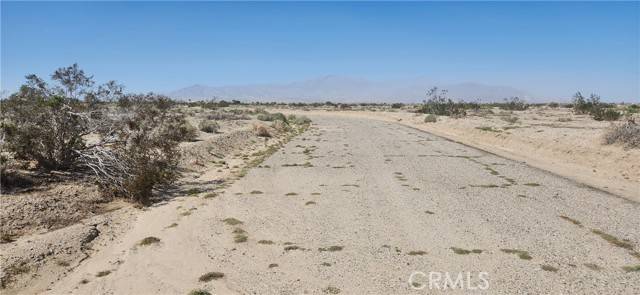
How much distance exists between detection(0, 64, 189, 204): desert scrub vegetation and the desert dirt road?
5.68ft

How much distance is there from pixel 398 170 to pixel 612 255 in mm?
10204

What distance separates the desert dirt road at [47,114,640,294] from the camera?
24.5ft

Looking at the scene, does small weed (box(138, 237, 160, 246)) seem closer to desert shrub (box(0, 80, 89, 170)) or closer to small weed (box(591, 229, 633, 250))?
desert shrub (box(0, 80, 89, 170))

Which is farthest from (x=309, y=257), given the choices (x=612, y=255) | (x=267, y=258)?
(x=612, y=255)

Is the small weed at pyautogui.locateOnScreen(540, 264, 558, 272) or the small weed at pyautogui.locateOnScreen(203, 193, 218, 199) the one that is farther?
the small weed at pyautogui.locateOnScreen(203, 193, 218, 199)

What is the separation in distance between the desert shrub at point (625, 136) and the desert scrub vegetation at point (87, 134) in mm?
18253

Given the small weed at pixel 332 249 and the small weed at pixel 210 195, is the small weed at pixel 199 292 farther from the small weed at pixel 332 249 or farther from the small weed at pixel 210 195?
the small weed at pixel 210 195

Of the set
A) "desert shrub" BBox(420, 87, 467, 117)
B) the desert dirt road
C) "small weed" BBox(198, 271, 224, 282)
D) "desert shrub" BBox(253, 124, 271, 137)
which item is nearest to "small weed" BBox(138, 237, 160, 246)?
the desert dirt road

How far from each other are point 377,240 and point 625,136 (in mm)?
17417

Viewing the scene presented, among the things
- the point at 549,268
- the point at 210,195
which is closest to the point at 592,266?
the point at 549,268

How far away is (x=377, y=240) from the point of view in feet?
31.0

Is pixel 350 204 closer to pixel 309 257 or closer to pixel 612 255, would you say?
pixel 309 257

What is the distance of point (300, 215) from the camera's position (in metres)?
11.5

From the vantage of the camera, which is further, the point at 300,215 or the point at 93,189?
the point at 93,189
